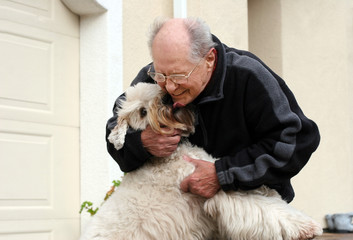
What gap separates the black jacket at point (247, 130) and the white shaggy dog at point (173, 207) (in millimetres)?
87

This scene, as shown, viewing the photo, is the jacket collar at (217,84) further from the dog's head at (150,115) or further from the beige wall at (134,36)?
the beige wall at (134,36)

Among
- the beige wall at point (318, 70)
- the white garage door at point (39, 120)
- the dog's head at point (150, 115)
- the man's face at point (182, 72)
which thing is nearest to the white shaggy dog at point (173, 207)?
the dog's head at point (150, 115)

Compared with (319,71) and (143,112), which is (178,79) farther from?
(319,71)

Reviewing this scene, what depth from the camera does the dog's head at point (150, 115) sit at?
3596mm

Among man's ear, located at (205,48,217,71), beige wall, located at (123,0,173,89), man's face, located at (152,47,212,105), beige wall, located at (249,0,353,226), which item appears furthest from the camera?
beige wall, located at (249,0,353,226)

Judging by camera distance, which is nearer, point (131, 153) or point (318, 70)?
point (131, 153)

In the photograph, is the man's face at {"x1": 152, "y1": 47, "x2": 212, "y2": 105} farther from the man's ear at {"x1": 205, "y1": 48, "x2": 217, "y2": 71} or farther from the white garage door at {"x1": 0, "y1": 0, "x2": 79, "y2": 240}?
the white garage door at {"x1": 0, "y1": 0, "x2": 79, "y2": 240}

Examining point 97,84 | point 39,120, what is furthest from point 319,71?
point 39,120

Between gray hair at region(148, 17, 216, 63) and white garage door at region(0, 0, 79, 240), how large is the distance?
2.81 meters

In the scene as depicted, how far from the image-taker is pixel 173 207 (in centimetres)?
358

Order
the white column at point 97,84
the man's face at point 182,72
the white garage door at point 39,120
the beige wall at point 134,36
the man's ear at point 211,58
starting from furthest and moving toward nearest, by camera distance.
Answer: the beige wall at point 134,36 < the white column at point 97,84 < the white garage door at point 39,120 < the man's ear at point 211,58 < the man's face at point 182,72

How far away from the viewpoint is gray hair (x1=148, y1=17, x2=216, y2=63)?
3.47 metres

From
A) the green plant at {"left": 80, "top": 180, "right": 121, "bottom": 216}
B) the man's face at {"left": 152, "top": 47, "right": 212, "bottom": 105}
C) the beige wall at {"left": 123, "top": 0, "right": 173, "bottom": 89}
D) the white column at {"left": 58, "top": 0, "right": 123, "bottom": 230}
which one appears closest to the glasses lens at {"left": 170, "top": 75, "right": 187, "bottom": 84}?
the man's face at {"left": 152, "top": 47, "right": 212, "bottom": 105}

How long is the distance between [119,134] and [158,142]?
237 mm
